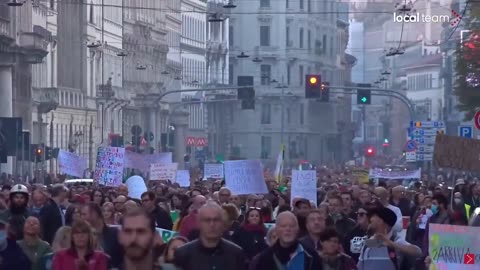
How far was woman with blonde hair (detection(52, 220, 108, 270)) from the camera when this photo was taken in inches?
428

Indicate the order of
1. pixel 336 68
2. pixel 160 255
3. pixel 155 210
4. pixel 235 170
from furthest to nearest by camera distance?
pixel 336 68, pixel 235 170, pixel 155 210, pixel 160 255

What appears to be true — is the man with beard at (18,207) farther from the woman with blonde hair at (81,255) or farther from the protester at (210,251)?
the protester at (210,251)

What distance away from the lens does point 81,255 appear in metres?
11.1

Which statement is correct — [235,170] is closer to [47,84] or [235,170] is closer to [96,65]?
[47,84]

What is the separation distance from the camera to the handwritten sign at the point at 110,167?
30.0 meters

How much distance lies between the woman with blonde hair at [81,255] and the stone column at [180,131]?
92945 millimetres

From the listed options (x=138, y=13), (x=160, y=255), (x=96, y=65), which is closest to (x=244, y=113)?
(x=138, y=13)

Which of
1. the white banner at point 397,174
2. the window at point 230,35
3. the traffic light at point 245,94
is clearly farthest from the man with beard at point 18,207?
the window at point 230,35

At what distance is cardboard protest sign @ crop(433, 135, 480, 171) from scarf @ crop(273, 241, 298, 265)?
39.3 ft

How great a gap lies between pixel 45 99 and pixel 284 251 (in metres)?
59.8

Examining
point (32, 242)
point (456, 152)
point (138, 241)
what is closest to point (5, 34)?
point (456, 152)

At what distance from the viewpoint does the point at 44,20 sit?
73.5 metres

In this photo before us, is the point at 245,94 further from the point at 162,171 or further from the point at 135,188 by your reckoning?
the point at 135,188

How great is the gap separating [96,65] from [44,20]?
12541 millimetres
